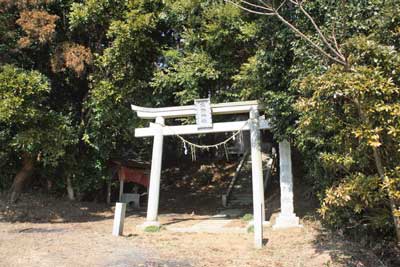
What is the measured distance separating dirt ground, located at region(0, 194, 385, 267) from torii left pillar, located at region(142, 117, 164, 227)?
556 millimetres

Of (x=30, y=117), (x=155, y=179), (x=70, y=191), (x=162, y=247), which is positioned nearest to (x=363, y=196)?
(x=162, y=247)

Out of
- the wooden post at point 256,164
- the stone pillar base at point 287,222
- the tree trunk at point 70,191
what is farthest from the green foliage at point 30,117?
the stone pillar base at point 287,222

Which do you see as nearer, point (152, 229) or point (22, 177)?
point (152, 229)

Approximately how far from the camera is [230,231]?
1026 centimetres

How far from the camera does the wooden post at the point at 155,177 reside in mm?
11039

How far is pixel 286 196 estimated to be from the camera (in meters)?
10.2

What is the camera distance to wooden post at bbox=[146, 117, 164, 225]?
11039 mm

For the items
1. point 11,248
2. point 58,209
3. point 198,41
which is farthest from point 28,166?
point 198,41

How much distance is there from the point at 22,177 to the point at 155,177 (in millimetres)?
5062

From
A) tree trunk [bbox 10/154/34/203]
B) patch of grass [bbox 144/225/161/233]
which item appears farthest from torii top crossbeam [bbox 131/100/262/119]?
tree trunk [bbox 10/154/34/203]

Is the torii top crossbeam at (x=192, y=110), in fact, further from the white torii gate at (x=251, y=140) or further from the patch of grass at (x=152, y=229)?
the patch of grass at (x=152, y=229)

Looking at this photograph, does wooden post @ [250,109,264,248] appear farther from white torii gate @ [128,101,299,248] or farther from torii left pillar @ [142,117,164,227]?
torii left pillar @ [142,117,164,227]

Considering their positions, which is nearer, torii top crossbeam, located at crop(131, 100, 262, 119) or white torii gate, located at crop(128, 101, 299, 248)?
white torii gate, located at crop(128, 101, 299, 248)

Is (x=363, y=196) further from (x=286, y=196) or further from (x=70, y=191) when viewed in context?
(x=70, y=191)
